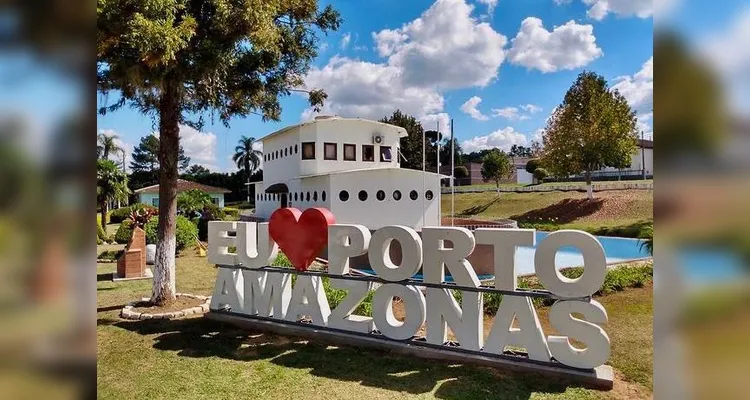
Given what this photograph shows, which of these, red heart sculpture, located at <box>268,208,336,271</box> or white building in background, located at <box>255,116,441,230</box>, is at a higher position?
white building in background, located at <box>255,116,441,230</box>

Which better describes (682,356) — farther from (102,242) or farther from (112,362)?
(102,242)

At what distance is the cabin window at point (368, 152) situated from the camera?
75.2 ft

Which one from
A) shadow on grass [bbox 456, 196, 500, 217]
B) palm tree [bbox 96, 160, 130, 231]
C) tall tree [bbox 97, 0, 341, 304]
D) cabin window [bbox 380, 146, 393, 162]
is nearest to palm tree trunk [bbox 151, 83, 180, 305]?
tall tree [bbox 97, 0, 341, 304]

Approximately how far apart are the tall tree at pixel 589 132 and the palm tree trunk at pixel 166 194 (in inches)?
991

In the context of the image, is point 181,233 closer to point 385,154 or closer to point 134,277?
point 134,277

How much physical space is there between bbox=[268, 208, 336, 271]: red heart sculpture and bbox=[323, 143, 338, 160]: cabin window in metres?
15.0

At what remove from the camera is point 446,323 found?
19.4ft

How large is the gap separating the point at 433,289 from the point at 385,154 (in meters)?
17.9

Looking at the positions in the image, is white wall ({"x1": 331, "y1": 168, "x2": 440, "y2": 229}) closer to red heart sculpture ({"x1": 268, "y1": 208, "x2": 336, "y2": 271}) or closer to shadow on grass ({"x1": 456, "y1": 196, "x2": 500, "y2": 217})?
red heart sculpture ({"x1": 268, "y1": 208, "x2": 336, "y2": 271})

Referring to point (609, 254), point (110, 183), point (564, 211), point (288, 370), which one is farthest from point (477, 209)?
point (288, 370)

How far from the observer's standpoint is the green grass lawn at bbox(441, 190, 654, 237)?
2490 centimetres

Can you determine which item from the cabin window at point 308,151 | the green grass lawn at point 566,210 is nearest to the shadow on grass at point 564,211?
the green grass lawn at point 566,210

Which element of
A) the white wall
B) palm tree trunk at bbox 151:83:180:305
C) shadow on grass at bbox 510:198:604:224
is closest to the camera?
palm tree trunk at bbox 151:83:180:305

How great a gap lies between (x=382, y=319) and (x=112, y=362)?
3547mm
